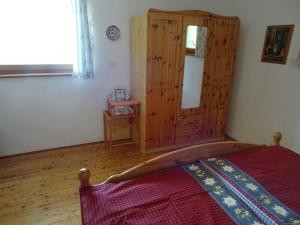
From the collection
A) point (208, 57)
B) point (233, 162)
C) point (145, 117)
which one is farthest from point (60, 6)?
point (233, 162)

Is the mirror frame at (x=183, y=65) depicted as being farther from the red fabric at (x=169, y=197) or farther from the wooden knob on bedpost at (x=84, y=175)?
the wooden knob on bedpost at (x=84, y=175)

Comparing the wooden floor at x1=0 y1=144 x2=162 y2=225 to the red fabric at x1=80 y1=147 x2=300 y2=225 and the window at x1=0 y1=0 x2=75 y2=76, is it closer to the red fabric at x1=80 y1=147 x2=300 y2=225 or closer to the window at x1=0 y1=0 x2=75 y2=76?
the red fabric at x1=80 y1=147 x2=300 y2=225

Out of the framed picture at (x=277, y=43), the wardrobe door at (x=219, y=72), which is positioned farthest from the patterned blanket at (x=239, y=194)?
the framed picture at (x=277, y=43)

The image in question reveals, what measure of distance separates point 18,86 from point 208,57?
243cm

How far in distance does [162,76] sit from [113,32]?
903mm

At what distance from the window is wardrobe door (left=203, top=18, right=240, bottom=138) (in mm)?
1811

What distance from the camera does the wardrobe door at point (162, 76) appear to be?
99.2 inches

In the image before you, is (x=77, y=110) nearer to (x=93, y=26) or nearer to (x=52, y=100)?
(x=52, y=100)

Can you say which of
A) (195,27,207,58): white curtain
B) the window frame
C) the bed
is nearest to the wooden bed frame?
the bed

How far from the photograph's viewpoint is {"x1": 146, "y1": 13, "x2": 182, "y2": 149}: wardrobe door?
2520 mm

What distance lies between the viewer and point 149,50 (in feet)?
8.32

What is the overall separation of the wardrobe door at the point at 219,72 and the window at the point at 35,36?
5.94 ft

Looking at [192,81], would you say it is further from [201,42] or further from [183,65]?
[201,42]

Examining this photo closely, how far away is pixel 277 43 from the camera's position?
8.54ft
